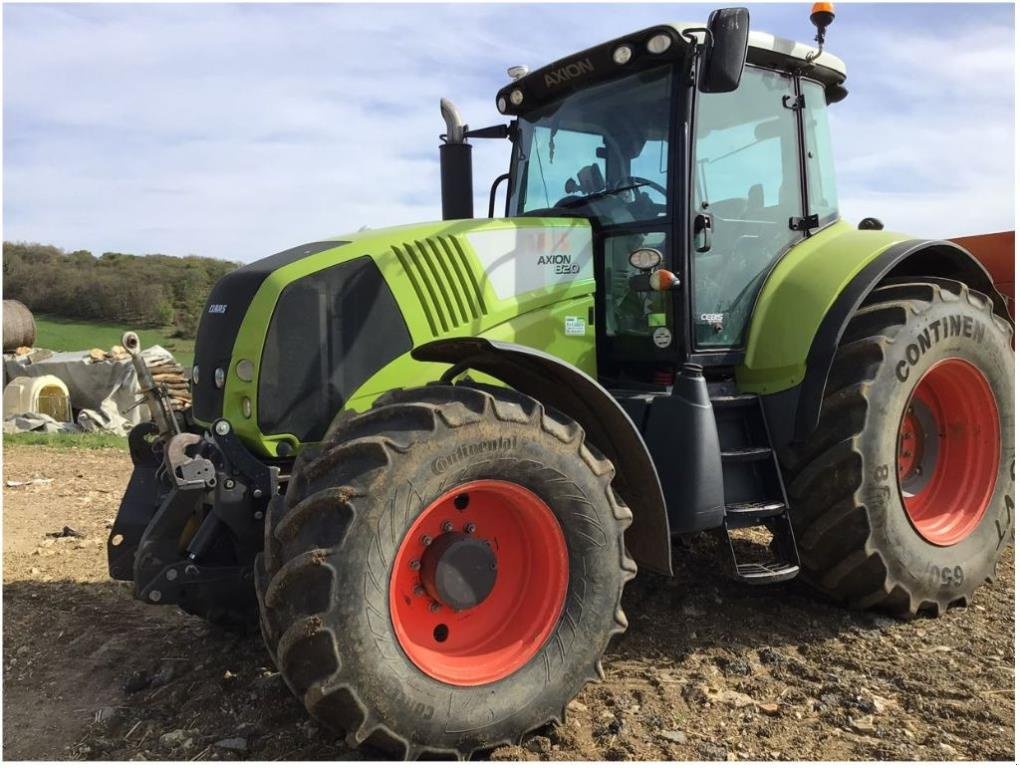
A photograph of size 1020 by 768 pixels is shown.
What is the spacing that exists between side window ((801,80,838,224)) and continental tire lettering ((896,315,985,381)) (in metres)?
0.83

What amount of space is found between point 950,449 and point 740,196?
6.22 ft

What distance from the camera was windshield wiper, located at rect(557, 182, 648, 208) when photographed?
4.20 metres

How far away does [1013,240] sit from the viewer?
5852 mm

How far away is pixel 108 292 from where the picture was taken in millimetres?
25594

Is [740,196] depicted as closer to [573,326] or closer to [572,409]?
[573,326]

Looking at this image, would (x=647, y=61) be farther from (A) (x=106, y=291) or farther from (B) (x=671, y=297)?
(A) (x=106, y=291)

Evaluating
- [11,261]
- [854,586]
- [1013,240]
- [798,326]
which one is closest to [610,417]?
[798,326]

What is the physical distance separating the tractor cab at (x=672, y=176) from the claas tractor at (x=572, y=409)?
15mm

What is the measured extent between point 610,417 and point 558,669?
0.99 metres

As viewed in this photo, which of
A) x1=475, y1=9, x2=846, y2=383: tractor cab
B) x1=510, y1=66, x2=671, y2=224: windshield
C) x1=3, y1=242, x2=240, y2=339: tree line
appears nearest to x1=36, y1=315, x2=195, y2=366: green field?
x1=3, y1=242, x2=240, y2=339: tree line

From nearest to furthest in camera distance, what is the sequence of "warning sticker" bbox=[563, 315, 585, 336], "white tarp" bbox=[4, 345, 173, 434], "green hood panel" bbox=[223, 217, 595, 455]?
"green hood panel" bbox=[223, 217, 595, 455] < "warning sticker" bbox=[563, 315, 585, 336] < "white tarp" bbox=[4, 345, 173, 434]

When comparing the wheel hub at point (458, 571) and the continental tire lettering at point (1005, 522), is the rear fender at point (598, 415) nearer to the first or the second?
the wheel hub at point (458, 571)

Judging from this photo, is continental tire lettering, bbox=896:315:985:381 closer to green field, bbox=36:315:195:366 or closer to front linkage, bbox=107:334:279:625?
front linkage, bbox=107:334:279:625

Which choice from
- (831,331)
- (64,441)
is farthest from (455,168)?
(64,441)
